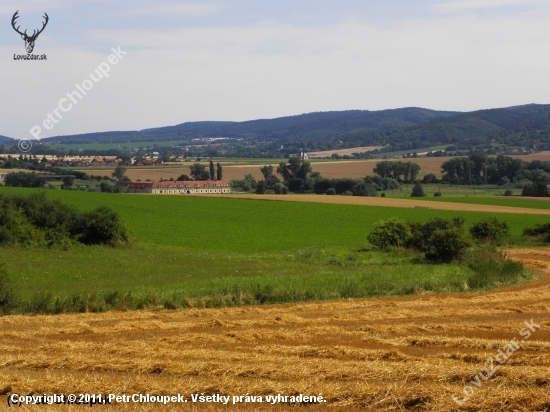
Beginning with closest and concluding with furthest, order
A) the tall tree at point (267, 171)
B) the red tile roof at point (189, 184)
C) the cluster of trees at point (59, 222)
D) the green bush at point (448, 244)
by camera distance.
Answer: the green bush at point (448, 244) → the cluster of trees at point (59, 222) → the red tile roof at point (189, 184) → the tall tree at point (267, 171)

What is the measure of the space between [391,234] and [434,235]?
6.55m

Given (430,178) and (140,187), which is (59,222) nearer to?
(140,187)

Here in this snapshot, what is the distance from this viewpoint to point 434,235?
3700 centimetres

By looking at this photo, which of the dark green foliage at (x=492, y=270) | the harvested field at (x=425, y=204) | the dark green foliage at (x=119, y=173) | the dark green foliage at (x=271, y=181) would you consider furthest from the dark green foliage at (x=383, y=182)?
the dark green foliage at (x=492, y=270)

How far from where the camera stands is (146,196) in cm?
8325

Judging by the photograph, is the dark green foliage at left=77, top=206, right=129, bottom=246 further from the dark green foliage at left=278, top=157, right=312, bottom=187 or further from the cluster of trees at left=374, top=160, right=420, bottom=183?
the cluster of trees at left=374, top=160, right=420, bottom=183

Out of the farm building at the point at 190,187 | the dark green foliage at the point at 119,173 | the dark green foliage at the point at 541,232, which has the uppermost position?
the dark green foliage at the point at 119,173

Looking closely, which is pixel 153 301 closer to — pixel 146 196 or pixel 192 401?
pixel 192 401

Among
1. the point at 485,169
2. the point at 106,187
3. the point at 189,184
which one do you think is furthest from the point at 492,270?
the point at 485,169

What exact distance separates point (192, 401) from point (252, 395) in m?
1.02

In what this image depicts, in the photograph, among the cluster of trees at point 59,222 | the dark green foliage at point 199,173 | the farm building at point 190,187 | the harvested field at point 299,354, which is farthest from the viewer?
the dark green foliage at point 199,173

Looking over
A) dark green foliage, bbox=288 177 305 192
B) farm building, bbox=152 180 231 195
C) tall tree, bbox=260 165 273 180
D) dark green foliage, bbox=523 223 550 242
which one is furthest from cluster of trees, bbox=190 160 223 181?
dark green foliage, bbox=523 223 550 242

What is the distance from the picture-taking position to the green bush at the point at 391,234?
4344cm

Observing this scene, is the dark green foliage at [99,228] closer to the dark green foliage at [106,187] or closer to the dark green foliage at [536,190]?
the dark green foliage at [106,187]
